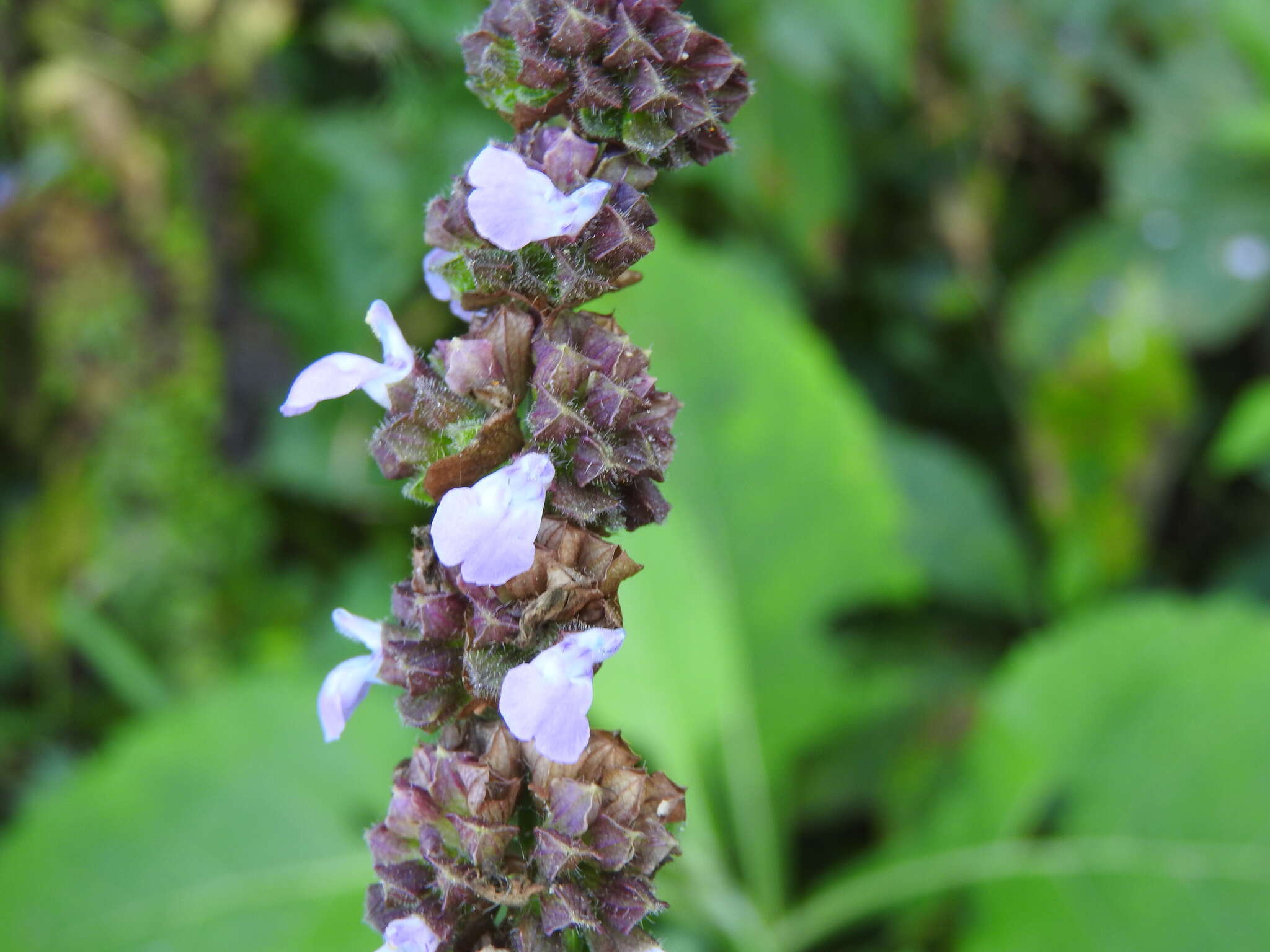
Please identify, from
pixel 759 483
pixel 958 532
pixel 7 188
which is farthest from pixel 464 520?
pixel 7 188

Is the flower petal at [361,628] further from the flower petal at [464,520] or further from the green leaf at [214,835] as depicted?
the green leaf at [214,835]

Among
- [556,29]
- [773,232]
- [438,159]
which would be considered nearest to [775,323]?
[773,232]

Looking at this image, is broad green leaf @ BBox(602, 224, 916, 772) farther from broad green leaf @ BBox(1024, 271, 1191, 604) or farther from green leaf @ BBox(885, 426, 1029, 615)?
broad green leaf @ BBox(1024, 271, 1191, 604)

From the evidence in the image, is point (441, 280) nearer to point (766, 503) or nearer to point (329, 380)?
point (329, 380)

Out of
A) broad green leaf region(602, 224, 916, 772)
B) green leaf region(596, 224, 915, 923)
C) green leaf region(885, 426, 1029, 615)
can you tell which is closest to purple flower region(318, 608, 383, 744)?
green leaf region(596, 224, 915, 923)

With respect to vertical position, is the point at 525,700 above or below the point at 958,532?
below

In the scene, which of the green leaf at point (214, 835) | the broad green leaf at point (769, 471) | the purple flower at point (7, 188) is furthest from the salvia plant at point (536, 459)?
the purple flower at point (7, 188)
